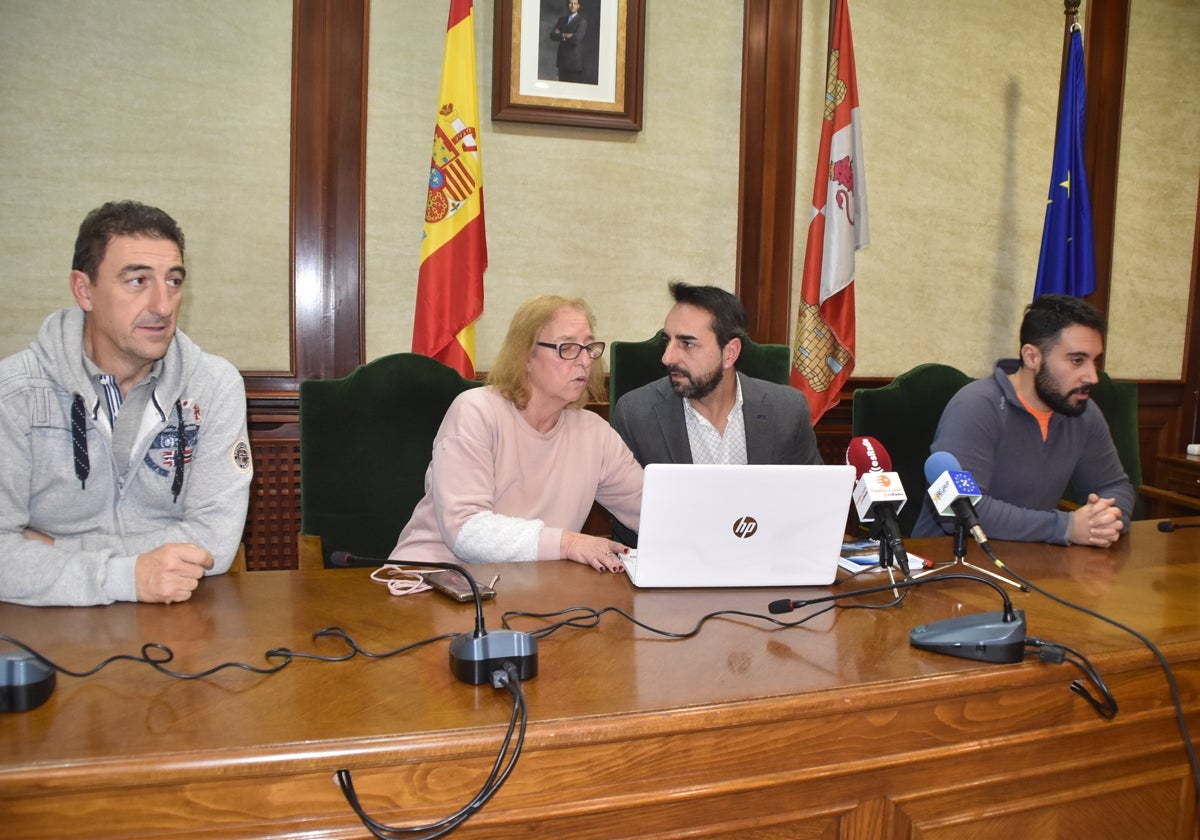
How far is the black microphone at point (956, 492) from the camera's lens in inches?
67.7

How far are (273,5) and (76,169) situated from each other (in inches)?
36.3

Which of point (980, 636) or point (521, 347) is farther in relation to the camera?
point (521, 347)

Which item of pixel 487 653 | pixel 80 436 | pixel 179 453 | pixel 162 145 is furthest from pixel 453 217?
pixel 487 653

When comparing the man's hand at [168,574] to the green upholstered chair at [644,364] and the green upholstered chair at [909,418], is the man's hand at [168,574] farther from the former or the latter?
the green upholstered chair at [909,418]

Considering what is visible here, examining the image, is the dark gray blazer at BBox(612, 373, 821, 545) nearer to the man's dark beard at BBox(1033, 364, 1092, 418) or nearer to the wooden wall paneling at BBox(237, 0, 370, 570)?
the man's dark beard at BBox(1033, 364, 1092, 418)

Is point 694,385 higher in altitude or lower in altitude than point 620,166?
lower

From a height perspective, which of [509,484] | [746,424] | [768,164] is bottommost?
[509,484]

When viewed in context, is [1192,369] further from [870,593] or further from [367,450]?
[367,450]

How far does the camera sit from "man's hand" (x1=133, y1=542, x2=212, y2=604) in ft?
4.94

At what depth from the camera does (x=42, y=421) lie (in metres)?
1.71

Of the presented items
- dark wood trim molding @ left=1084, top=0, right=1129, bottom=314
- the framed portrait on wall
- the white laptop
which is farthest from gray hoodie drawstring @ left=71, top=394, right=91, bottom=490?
dark wood trim molding @ left=1084, top=0, right=1129, bottom=314

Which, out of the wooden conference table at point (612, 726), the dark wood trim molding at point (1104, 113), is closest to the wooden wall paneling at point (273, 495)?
the wooden conference table at point (612, 726)

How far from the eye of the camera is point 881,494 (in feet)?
5.46

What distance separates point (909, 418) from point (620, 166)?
5.51ft
